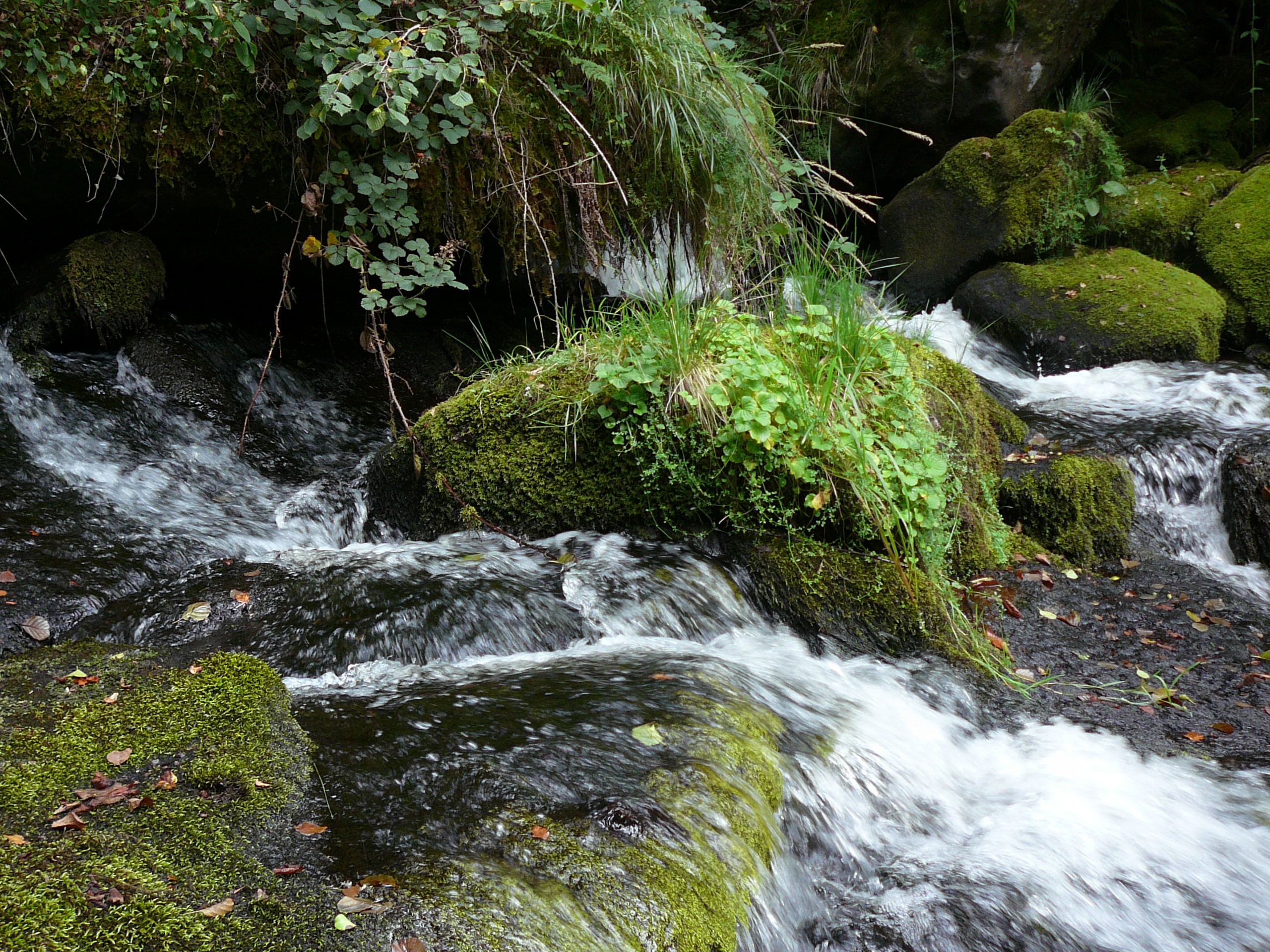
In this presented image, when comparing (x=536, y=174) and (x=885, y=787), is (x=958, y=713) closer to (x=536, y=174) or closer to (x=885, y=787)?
(x=885, y=787)

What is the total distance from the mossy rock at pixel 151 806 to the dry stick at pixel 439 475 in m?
1.44

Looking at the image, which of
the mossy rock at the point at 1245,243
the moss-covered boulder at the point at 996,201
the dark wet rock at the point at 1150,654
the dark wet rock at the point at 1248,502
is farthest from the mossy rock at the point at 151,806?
the mossy rock at the point at 1245,243

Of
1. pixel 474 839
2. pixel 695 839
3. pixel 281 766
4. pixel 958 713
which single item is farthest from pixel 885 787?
pixel 281 766

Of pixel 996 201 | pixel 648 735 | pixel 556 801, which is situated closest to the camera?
pixel 556 801

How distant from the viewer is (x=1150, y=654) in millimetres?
3467

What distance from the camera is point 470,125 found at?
12.7 feet

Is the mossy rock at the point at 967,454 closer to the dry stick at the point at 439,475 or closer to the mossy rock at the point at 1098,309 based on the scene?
the dry stick at the point at 439,475

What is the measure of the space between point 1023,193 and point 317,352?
6136mm

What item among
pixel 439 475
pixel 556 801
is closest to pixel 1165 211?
pixel 439 475

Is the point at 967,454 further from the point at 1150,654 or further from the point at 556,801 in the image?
the point at 556,801

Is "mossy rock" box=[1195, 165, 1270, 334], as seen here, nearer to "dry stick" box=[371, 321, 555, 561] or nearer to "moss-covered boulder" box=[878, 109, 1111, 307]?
"moss-covered boulder" box=[878, 109, 1111, 307]

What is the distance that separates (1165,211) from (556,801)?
7.90 m

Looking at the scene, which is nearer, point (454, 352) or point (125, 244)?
point (125, 244)

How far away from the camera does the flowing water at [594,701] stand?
2.06 m
